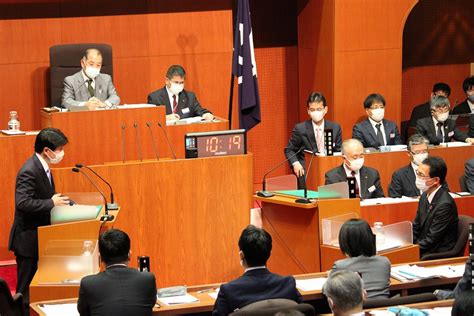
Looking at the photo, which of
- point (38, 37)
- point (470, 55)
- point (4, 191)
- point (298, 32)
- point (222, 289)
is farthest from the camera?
point (470, 55)

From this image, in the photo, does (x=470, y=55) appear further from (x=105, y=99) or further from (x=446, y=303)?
(x=446, y=303)

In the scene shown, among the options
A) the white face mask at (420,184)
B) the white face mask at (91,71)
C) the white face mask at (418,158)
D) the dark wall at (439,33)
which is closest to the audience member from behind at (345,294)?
the white face mask at (420,184)

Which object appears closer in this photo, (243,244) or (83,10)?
(243,244)

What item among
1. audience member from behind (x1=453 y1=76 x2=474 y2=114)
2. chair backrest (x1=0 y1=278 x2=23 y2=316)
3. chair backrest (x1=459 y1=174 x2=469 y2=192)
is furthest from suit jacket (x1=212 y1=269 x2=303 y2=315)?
audience member from behind (x1=453 y1=76 x2=474 y2=114)

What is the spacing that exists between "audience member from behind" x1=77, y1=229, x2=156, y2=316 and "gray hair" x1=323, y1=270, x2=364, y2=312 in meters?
1.23

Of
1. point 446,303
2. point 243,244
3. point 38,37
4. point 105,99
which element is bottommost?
point 446,303

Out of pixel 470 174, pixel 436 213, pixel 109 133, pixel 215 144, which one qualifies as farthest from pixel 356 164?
pixel 109 133

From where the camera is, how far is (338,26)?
1126cm

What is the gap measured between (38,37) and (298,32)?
3235 mm

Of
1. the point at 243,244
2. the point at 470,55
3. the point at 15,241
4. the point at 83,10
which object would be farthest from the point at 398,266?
the point at 470,55

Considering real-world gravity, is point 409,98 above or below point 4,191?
above

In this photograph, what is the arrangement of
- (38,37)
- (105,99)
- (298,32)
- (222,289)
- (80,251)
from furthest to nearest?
(298,32) < (38,37) < (105,99) < (80,251) < (222,289)

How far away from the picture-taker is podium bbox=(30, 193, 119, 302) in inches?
257

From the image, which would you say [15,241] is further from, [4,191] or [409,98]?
[409,98]
